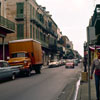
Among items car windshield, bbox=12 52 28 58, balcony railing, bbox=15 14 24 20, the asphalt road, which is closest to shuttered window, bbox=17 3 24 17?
balcony railing, bbox=15 14 24 20

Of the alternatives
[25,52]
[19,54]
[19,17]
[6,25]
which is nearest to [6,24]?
[6,25]

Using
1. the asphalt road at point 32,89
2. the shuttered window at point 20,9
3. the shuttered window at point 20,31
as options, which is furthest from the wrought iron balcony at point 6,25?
the asphalt road at point 32,89

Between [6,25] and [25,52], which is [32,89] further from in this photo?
[6,25]

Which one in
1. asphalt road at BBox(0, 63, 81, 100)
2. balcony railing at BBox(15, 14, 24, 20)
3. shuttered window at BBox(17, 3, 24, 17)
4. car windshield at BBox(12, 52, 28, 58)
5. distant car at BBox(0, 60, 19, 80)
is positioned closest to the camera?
asphalt road at BBox(0, 63, 81, 100)

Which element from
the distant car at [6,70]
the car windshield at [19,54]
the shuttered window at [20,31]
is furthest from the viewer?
the shuttered window at [20,31]

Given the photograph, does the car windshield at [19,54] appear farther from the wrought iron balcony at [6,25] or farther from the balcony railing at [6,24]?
the balcony railing at [6,24]

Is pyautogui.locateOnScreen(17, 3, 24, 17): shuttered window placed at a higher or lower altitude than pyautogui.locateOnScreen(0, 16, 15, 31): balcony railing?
higher

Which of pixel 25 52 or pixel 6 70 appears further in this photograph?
pixel 25 52

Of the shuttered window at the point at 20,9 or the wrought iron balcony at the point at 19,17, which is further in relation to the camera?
the shuttered window at the point at 20,9

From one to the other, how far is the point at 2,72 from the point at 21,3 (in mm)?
31133

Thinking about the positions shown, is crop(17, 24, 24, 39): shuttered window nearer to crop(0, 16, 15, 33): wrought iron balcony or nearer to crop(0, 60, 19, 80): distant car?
crop(0, 16, 15, 33): wrought iron balcony

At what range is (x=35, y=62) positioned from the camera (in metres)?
22.9

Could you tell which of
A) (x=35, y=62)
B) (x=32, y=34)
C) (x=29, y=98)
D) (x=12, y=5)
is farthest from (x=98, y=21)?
(x=29, y=98)

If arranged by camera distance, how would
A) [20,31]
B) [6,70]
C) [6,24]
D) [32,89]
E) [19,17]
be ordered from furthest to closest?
1. [19,17]
2. [20,31]
3. [6,24]
4. [6,70]
5. [32,89]
